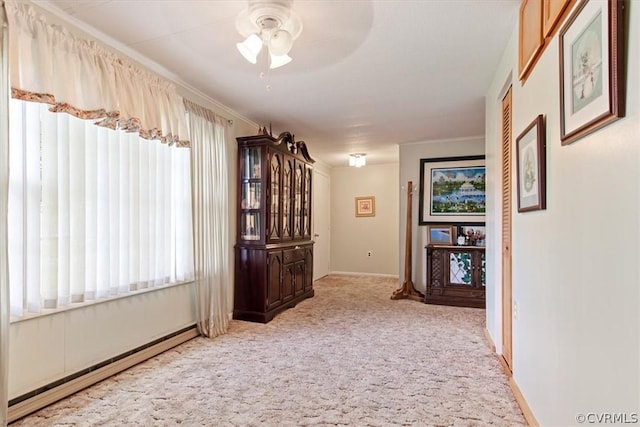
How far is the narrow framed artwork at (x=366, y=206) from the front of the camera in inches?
279

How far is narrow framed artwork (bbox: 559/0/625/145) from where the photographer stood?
961 millimetres

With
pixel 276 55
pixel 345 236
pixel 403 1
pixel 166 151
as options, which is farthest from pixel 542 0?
pixel 345 236

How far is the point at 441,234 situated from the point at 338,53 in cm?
342

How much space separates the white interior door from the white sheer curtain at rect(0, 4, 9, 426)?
504 cm

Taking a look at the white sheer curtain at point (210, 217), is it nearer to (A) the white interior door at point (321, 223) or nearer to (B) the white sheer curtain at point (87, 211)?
(B) the white sheer curtain at point (87, 211)

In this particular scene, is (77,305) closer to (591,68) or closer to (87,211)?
(87,211)

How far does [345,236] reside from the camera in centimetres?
735

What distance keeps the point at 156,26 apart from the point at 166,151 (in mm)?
1068

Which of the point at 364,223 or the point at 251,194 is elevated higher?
the point at 251,194

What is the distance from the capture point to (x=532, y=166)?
172 centimetres

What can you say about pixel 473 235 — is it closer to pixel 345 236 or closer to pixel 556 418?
pixel 345 236

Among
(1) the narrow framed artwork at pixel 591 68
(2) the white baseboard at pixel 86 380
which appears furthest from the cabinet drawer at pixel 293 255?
(1) the narrow framed artwork at pixel 591 68

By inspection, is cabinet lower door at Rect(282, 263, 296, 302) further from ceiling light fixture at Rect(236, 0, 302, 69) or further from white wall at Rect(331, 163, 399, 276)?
white wall at Rect(331, 163, 399, 276)

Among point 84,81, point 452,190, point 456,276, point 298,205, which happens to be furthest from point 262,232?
point 452,190
